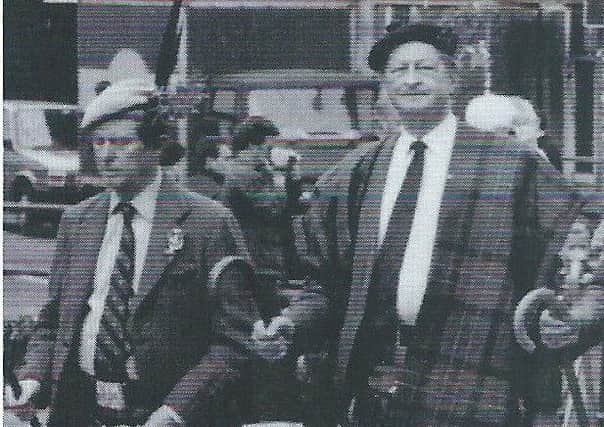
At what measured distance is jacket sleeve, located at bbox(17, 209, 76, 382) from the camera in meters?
3.16

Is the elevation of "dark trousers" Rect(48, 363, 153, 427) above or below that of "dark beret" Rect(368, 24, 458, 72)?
below

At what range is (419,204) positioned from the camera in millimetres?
3102

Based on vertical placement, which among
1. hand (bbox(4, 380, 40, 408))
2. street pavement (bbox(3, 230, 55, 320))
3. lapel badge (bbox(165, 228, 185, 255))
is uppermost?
lapel badge (bbox(165, 228, 185, 255))

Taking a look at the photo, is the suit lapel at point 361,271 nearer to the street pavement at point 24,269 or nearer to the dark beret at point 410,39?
the dark beret at point 410,39

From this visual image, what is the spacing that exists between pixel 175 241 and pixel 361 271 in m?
0.71

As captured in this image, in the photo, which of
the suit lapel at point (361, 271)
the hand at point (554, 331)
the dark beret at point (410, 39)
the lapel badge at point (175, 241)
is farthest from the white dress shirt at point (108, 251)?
the hand at point (554, 331)

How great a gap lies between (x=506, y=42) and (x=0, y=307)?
2.16 m

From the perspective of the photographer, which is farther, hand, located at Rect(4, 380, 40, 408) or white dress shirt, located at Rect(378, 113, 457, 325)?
hand, located at Rect(4, 380, 40, 408)

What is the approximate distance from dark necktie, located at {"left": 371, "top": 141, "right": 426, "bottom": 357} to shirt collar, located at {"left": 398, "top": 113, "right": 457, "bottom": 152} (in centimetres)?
12

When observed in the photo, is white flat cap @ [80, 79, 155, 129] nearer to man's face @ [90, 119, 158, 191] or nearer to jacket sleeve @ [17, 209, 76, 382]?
man's face @ [90, 119, 158, 191]

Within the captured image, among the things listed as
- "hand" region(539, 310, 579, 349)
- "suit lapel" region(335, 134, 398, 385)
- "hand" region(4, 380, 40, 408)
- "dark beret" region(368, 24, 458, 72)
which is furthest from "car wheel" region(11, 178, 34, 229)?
"hand" region(539, 310, 579, 349)

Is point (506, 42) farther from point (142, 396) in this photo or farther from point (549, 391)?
point (142, 396)

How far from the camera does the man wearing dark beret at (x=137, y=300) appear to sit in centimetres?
311

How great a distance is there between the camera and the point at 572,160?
123 inches
